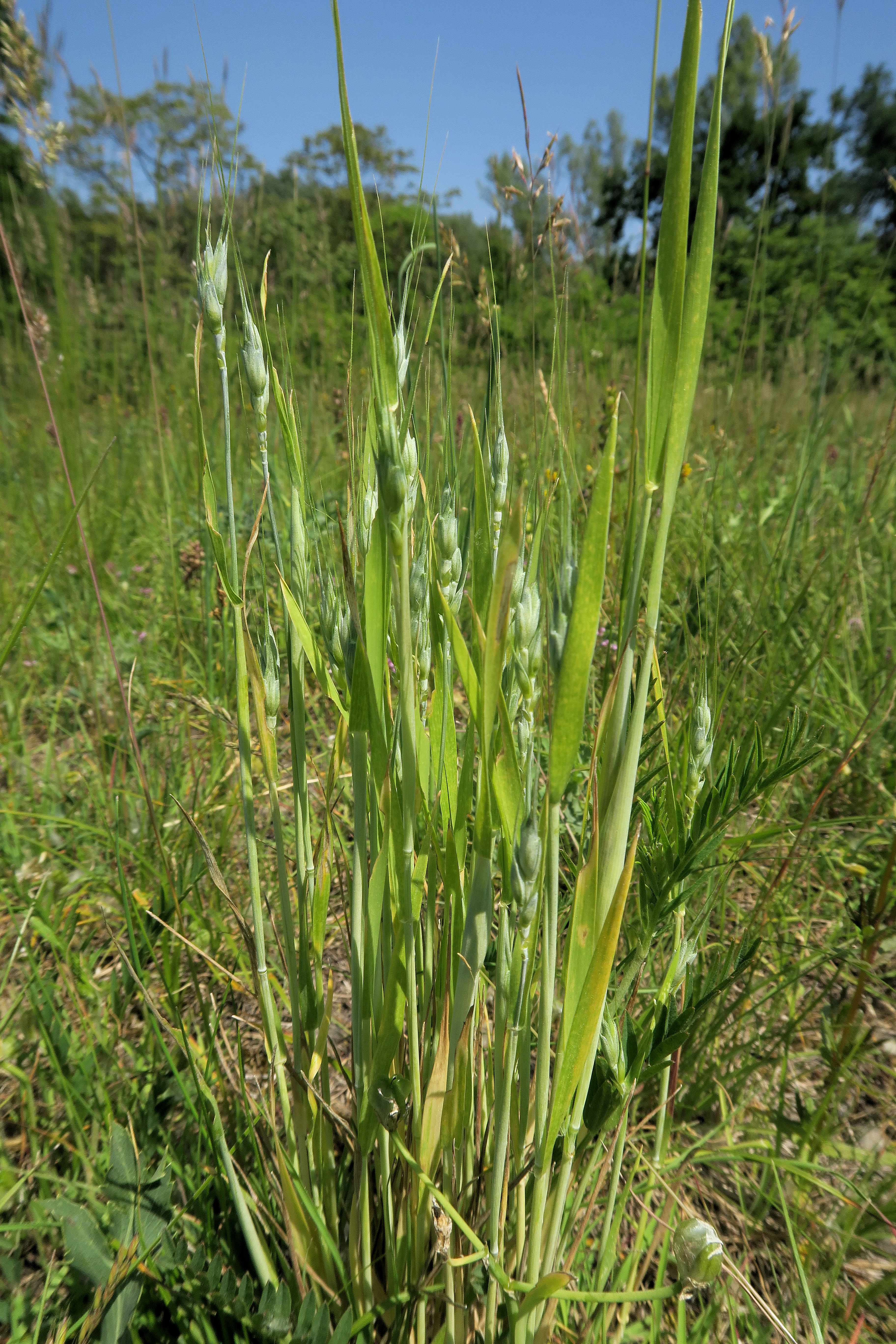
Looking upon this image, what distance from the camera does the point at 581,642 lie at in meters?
0.38

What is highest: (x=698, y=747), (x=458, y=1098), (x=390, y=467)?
(x=390, y=467)

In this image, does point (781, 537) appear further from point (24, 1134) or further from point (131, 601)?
point (131, 601)

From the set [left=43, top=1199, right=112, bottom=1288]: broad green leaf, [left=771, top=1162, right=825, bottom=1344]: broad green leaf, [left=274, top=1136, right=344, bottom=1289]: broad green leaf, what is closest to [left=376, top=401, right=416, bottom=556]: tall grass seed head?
[left=274, top=1136, right=344, bottom=1289]: broad green leaf

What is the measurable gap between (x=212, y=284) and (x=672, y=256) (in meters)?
0.31

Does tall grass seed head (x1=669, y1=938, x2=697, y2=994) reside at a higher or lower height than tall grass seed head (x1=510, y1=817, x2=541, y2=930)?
lower

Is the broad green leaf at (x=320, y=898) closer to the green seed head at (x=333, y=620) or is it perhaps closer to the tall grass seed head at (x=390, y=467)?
the green seed head at (x=333, y=620)

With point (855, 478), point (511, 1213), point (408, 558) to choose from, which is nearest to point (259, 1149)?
point (511, 1213)

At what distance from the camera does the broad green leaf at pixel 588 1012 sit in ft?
1.41

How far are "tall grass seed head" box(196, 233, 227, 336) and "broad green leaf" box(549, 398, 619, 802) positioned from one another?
0.30 meters

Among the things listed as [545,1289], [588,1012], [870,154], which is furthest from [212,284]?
[870,154]

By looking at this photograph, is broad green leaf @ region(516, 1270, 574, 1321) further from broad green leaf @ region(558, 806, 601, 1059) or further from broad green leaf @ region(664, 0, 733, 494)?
broad green leaf @ region(664, 0, 733, 494)

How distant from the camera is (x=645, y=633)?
40 centimetres

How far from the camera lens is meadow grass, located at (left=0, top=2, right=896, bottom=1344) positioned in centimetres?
44

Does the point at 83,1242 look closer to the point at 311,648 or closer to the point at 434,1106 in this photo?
the point at 434,1106
